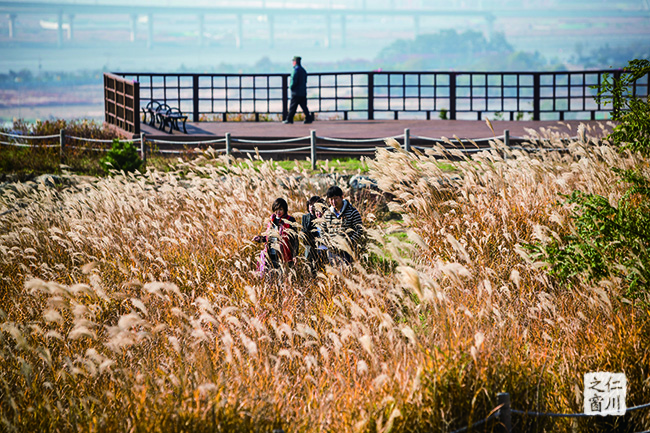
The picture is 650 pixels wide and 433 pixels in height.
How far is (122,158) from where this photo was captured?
47.0 ft

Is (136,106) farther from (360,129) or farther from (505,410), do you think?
(505,410)

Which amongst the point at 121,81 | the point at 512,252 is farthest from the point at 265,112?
the point at 512,252

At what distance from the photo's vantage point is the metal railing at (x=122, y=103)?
18.1 meters

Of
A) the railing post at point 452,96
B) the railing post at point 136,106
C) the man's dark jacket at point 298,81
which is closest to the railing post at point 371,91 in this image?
the railing post at point 452,96

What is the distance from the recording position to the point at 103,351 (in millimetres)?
5891

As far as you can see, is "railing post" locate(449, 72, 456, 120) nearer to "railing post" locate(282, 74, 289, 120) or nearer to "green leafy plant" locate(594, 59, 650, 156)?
"railing post" locate(282, 74, 289, 120)

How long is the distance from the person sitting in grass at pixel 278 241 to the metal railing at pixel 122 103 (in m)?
11.7

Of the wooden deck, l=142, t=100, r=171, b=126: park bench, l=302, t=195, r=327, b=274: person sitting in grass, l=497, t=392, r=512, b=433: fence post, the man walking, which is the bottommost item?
l=497, t=392, r=512, b=433: fence post

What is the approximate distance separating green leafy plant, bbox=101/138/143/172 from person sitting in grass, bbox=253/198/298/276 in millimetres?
7563

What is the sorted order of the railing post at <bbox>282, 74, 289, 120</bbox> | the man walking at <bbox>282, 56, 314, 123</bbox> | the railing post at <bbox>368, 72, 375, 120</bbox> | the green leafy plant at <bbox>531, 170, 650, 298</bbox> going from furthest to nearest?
1. the railing post at <bbox>282, 74, 289, 120</bbox>
2. the railing post at <bbox>368, 72, 375, 120</bbox>
3. the man walking at <bbox>282, 56, 314, 123</bbox>
4. the green leafy plant at <bbox>531, 170, 650, 298</bbox>

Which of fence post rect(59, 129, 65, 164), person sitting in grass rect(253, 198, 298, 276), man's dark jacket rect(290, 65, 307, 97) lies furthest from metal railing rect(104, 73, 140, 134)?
person sitting in grass rect(253, 198, 298, 276)

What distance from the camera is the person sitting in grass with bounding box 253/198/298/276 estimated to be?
714 centimetres

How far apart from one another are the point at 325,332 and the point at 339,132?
13.4m

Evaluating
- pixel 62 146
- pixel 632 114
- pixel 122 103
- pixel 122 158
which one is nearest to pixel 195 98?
pixel 122 103
